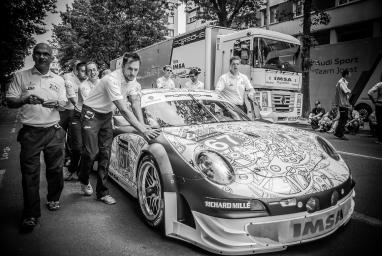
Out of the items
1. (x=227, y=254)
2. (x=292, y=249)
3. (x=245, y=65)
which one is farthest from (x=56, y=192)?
(x=245, y=65)

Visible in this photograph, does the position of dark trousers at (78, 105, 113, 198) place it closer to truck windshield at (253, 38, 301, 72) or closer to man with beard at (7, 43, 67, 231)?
man with beard at (7, 43, 67, 231)

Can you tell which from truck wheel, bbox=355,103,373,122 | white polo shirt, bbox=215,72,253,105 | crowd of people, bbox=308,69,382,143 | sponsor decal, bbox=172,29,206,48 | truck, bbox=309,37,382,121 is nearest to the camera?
white polo shirt, bbox=215,72,253,105

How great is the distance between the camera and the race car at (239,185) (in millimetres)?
2324

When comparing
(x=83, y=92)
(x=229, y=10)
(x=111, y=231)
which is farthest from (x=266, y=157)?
(x=229, y=10)

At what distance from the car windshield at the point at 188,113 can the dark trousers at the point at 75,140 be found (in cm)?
165

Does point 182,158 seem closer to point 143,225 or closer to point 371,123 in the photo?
point 143,225

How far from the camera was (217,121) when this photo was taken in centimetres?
373

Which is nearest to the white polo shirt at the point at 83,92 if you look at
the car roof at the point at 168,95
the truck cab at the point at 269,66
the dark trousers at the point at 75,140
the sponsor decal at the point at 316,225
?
the dark trousers at the point at 75,140

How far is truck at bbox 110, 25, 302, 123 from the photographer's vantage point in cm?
1009

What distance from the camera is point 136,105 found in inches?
148

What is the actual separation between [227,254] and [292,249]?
594 mm

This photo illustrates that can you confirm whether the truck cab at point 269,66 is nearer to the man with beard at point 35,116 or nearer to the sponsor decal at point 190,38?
the sponsor decal at point 190,38

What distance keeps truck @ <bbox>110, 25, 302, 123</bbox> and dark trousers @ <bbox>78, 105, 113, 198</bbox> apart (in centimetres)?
697

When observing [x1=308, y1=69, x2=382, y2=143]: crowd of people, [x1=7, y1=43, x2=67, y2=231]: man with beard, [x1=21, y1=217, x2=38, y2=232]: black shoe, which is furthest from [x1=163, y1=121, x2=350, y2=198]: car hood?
[x1=308, y1=69, x2=382, y2=143]: crowd of people
